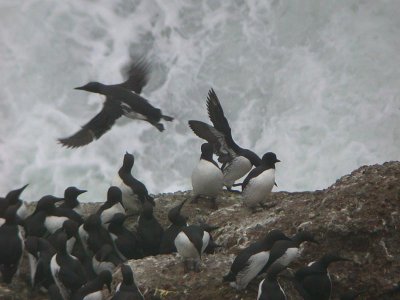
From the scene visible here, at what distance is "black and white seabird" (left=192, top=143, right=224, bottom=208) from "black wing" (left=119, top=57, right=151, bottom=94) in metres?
1.97

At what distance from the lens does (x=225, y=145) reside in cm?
1373

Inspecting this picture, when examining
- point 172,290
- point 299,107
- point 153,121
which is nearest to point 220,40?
point 299,107

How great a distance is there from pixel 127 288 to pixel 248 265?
1.16 m

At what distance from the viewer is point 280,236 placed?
407 inches

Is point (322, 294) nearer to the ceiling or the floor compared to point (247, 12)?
nearer to the floor

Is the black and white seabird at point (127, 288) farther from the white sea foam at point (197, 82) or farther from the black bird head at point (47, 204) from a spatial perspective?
the white sea foam at point (197, 82)

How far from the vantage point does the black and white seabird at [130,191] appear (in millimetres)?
12836

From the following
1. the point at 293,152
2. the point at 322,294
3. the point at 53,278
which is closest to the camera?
the point at 322,294

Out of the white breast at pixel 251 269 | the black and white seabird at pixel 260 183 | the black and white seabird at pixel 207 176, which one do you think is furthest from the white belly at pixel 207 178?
the white breast at pixel 251 269

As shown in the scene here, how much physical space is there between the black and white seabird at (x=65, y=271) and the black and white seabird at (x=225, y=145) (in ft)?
10.8

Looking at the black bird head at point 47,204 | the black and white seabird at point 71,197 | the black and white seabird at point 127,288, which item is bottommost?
the black and white seabird at point 127,288

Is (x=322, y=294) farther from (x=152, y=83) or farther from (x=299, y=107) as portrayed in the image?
(x=152, y=83)

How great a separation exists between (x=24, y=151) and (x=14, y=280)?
35.2ft

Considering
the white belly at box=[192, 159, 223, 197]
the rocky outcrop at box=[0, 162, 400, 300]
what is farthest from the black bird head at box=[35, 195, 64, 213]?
the white belly at box=[192, 159, 223, 197]
